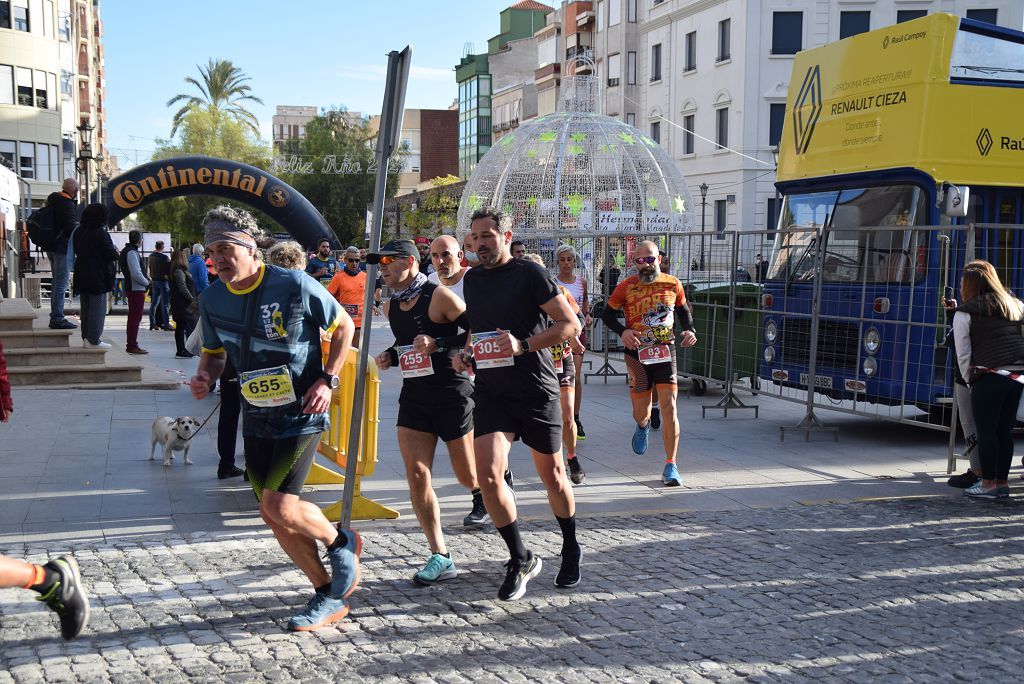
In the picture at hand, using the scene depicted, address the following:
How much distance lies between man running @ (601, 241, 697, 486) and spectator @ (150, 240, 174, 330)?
14649 mm

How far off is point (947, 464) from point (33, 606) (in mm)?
7274

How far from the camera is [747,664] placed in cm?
457


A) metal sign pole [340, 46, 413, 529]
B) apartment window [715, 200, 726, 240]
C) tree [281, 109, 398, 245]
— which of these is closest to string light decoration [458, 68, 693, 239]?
apartment window [715, 200, 726, 240]

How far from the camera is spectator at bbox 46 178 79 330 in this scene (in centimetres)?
1434

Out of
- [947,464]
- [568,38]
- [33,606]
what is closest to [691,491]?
[947,464]

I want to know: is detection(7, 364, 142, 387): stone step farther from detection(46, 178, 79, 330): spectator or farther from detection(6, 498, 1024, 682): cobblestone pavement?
detection(6, 498, 1024, 682): cobblestone pavement

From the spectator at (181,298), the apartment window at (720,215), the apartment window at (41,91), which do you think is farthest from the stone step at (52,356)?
the apartment window at (41,91)

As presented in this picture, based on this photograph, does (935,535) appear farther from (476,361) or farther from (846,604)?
(476,361)

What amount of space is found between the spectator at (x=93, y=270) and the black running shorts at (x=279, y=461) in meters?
9.90

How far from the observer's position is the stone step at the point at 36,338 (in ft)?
44.7

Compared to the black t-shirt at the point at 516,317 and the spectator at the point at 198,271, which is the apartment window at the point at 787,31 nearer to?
the spectator at the point at 198,271

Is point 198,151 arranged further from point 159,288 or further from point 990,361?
point 990,361

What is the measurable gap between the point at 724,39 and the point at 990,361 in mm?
39350

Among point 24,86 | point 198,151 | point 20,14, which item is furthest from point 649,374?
point 198,151
